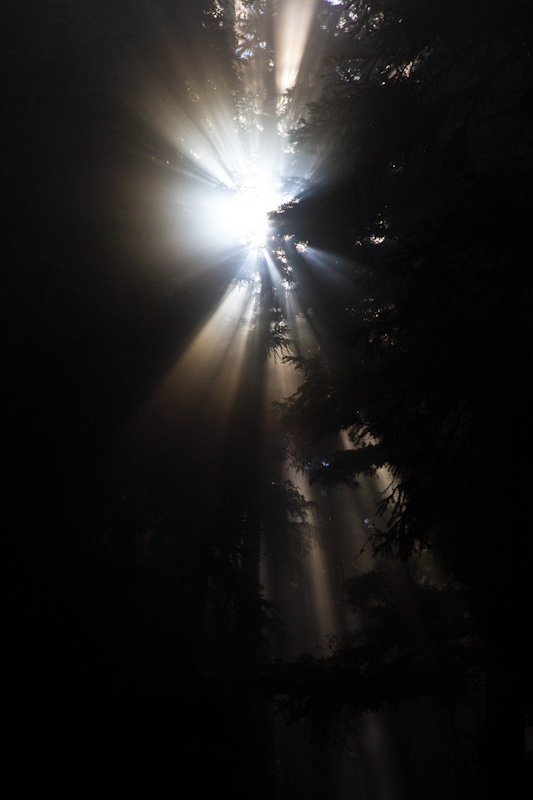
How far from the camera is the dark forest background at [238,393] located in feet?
14.2

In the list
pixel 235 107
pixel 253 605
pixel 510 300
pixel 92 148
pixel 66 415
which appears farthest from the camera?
pixel 235 107

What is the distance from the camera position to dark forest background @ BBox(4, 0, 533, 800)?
4.34m

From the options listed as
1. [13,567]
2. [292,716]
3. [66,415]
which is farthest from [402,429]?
[13,567]

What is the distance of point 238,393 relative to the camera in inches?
381

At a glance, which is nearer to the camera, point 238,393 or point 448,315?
point 448,315

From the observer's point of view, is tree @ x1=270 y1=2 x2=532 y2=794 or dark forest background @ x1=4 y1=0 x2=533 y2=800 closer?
tree @ x1=270 y1=2 x2=532 y2=794

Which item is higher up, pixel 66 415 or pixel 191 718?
pixel 66 415

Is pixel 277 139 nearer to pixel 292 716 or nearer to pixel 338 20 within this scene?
pixel 338 20

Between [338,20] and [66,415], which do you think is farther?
[338,20]

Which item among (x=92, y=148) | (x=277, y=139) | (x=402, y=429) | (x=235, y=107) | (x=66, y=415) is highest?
(x=277, y=139)

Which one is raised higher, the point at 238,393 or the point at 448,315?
the point at 238,393

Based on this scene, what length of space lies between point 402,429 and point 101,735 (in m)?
4.10

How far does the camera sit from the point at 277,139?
18469 millimetres

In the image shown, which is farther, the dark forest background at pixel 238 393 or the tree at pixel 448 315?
the dark forest background at pixel 238 393
